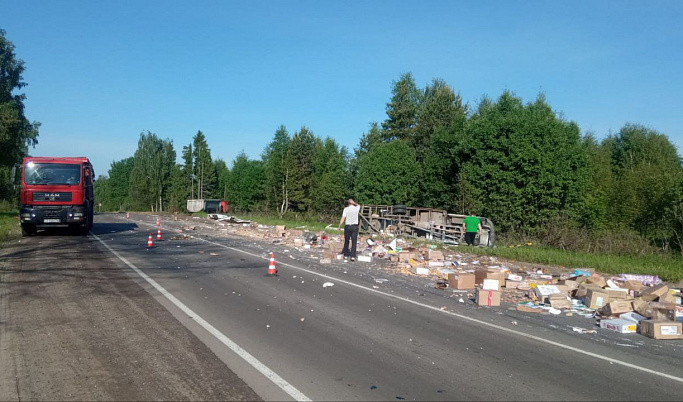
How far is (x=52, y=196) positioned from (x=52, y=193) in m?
0.13

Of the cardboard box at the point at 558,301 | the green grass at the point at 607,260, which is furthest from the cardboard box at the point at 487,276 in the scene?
the green grass at the point at 607,260

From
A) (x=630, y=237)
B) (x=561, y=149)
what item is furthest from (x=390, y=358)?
(x=561, y=149)

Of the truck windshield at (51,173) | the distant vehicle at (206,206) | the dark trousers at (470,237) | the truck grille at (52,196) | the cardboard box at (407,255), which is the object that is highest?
the truck windshield at (51,173)

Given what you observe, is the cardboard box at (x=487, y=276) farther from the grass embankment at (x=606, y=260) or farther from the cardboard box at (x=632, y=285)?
the grass embankment at (x=606, y=260)

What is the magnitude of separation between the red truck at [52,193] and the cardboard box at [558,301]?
18665 millimetres

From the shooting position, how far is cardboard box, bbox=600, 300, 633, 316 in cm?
877

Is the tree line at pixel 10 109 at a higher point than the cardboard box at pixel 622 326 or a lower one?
higher

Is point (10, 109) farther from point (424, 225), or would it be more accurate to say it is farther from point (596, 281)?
point (596, 281)

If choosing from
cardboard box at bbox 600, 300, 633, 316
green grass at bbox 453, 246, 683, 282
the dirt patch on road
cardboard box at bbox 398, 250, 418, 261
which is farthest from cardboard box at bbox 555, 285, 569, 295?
the dirt patch on road

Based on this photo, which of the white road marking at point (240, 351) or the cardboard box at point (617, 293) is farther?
the cardboard box at point (617, 293)

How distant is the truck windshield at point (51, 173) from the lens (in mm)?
20109

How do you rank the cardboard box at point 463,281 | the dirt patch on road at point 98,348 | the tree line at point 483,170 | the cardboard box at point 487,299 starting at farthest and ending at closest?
the tree line at point 483,170 → the cardboard box at point 463,281 → the cardboard box at point 487,299 → the dirt patch on road at point 98,348

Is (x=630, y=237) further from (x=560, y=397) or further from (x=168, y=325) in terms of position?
(x=168, y=325)

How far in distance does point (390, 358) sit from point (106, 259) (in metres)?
11.1
